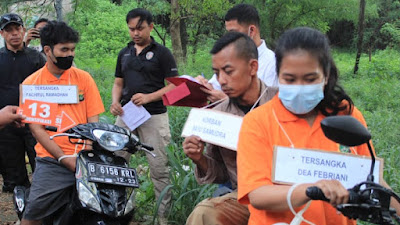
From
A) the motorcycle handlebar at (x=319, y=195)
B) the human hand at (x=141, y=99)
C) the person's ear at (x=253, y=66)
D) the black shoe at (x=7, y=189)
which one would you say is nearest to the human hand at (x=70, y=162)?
the human hand at (x=141, y=99)

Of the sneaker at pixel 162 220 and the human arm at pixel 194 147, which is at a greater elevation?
the human arm at pixel 194 147

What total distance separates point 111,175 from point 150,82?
84.2 inches

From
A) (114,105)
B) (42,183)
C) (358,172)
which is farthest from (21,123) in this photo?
(358,172)

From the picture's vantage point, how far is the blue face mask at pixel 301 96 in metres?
2.20

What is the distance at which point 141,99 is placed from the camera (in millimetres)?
5250

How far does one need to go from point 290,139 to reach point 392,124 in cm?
540

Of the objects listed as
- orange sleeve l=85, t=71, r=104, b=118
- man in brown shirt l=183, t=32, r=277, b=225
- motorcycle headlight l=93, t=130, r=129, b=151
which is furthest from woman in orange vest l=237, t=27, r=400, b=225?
orange sleeve l=85, t=71, r=104, b=118

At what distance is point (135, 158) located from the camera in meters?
7.33

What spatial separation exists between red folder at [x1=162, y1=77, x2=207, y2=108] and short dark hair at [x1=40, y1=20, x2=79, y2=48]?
1191 mm

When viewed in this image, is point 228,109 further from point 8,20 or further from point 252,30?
point 8,20

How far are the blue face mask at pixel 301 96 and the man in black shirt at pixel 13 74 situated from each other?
440cm

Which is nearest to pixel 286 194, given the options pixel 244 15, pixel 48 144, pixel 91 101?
pixel 48 144

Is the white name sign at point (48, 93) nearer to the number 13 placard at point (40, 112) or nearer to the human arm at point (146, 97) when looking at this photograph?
the number 13 placard at point (40, 112)

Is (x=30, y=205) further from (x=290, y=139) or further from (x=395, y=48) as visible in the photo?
(x=395, y=48)
